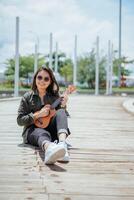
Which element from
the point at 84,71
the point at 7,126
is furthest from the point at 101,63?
the point at 7,126

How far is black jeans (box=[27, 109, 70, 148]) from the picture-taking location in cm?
604

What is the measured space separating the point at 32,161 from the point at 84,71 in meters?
58.7

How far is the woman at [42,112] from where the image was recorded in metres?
6.10

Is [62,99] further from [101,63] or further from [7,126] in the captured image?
[101,63]

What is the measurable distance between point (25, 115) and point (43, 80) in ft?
1.65

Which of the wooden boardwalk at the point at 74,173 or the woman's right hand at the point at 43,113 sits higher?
the woman's right hand at the point at 43,113

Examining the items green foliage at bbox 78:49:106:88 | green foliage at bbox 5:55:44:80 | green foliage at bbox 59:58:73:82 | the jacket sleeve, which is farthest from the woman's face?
green foliage at bbox 5:55:44:80

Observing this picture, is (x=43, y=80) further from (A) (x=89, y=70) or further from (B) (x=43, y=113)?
(A) (x=89, y=70)

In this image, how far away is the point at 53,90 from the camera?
6.77 metres

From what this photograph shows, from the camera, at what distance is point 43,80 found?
657 centimetres

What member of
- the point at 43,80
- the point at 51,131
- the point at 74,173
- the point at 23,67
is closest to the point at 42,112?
the point at 51,131

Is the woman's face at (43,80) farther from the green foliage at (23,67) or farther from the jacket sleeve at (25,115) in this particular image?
the green foliage at (23,67)

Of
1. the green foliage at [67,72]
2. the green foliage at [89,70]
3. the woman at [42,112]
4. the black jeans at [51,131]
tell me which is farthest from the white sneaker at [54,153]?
the green foliage at [67,72]

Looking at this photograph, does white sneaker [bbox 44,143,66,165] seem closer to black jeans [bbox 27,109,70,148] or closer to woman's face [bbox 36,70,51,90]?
black jeans [bbox 27,109,70,148]
